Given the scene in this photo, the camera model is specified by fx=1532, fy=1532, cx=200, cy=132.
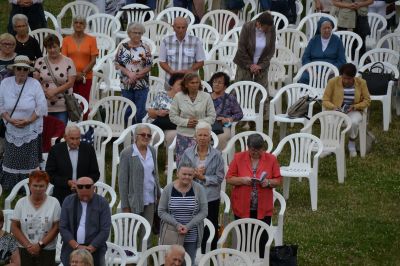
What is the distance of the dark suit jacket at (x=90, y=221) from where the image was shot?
1440 cm

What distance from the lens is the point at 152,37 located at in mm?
22578

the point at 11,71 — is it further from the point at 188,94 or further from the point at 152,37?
the point at 152,37

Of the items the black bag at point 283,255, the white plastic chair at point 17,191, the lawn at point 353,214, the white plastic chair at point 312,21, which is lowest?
the lawn at point 353,214

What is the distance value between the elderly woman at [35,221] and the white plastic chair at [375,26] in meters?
9.32

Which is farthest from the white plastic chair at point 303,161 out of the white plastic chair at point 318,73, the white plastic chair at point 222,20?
the white plastic chair at point 222,20

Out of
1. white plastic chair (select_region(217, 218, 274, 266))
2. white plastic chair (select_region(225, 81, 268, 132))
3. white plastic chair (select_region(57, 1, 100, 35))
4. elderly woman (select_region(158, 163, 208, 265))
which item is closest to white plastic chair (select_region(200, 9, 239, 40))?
white plastic chair (select_region(57, 1, 100, 35))

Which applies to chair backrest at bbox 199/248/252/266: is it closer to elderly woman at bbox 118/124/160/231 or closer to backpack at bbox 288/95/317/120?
elderly woman at bbox 118/124/160/231

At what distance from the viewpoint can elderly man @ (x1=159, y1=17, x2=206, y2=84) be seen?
1938cm

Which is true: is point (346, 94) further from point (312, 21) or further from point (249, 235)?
point (249, 235)

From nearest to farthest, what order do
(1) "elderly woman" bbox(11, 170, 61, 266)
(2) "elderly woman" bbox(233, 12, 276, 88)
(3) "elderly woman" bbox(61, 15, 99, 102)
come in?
(1) "elderly woman" bbox(11, 170, 61, 266) → (3) "elderly woman" bbox(61, 15, 99, 102) → (2) "elderly woman" bbox(233, 12, 276, 88)

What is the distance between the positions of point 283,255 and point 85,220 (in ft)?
6.76

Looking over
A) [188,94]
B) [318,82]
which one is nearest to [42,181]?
[188,94]

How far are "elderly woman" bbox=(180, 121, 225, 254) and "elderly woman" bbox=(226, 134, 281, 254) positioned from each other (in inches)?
8.1

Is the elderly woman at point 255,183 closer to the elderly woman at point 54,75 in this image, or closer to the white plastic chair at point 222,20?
the elderly woman at point 54,75
